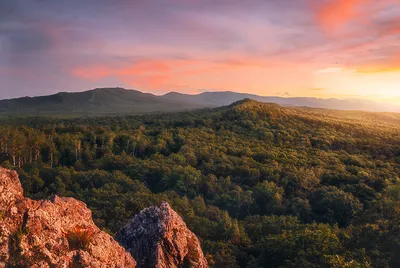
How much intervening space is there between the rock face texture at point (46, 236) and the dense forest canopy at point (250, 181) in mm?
10123

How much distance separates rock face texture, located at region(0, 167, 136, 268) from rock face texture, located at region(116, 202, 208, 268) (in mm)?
1772

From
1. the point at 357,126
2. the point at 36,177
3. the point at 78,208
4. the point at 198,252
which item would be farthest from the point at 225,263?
the point at 357,126

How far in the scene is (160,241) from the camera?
13383mm

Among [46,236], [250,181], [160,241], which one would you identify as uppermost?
[46,236]

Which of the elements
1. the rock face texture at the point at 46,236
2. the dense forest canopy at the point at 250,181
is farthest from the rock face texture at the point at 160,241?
the dense forest canopy at the point at 250,181

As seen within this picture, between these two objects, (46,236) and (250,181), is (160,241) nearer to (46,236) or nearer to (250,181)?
(46,236)

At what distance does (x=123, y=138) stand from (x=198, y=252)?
200 ft

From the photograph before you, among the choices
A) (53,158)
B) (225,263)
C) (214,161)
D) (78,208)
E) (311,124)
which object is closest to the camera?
(78,208)

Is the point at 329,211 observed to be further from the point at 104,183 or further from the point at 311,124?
the point at 311,124

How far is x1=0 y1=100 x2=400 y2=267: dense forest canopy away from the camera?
21.8m

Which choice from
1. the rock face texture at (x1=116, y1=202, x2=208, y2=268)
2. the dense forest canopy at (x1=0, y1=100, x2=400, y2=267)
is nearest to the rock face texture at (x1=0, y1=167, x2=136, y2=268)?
the rock face texture at (x1=116, y1=202, x2=208, y2=268)

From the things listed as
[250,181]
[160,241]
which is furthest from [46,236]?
[250,181]

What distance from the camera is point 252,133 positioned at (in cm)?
7744

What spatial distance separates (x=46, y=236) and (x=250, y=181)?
38.5 m
